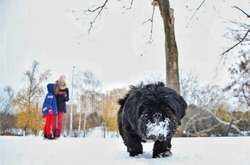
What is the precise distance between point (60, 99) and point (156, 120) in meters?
0.57

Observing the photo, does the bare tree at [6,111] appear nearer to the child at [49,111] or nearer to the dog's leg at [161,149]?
the child at [49,111]

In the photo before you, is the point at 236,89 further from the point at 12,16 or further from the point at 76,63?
the point at 12,16

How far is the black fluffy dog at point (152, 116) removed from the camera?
2.68ft

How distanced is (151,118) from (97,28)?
1.84 ft

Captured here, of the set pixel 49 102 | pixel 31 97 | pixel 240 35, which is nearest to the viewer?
pixel 31 97

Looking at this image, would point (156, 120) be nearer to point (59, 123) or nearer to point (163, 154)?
point (163, 154)

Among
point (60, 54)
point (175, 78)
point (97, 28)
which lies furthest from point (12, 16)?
point (175, 78)

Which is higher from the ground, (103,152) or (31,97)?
(31,97)

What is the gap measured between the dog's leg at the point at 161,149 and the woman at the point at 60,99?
38cm

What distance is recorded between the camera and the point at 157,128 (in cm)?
80

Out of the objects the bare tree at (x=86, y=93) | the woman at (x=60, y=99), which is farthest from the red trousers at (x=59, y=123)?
the bare tree at (x=86, y=93)

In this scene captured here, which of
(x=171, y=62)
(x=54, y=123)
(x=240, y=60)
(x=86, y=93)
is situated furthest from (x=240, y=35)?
(x=54, y=123)

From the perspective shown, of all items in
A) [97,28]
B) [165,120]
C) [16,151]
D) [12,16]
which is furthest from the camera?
[97,28]

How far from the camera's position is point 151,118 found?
0.82m
